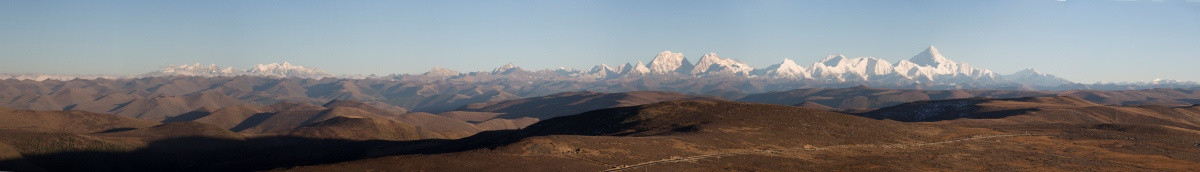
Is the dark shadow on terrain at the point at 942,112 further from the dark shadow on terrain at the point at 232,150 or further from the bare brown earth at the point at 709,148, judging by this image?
the dark shadow on terrain at the point at 232,150

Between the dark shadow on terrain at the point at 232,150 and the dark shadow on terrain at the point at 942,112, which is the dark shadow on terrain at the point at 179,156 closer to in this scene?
the dark shadow on terrain at the point at 232,150

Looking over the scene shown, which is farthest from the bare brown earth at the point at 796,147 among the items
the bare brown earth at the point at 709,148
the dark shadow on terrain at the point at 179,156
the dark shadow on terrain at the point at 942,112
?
the dark shadow on terrain at the point at 942,112

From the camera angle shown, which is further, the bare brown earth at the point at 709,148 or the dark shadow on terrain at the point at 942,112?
the dark shadow on terrain at the point at 942,112

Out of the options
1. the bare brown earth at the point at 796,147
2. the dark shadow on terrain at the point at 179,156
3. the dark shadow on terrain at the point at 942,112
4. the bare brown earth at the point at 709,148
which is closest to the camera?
the bare brown earth at the point at 796,147

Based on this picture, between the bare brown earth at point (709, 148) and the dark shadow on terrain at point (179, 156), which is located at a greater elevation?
the bare brown earth at point (709, 148)

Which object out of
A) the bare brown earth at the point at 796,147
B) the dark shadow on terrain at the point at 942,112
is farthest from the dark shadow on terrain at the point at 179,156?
the dark shadow on terrain at the point at 942,112

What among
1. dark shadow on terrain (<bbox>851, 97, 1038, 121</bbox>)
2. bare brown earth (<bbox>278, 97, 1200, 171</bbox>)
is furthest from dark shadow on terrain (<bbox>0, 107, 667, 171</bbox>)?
dark shadow on terrain (<bbox>851, 97, 1038, 121</bbox>)

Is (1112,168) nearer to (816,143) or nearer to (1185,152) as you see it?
(1185,152)

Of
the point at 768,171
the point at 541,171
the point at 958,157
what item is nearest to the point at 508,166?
the point at 541,171

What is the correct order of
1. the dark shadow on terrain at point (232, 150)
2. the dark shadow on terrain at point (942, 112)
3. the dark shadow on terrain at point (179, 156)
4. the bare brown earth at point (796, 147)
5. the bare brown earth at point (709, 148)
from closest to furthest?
1. the bare brown earth at point (796, 147)
2. the bare brown earth at point (709, 148)
3. the dark shadow on terrain at point (232, 150)
4. the dark shadow on terrain at point (179, 156)
5. the dark shadow on terrain at point (942, 112)

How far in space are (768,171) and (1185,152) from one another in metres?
50.9

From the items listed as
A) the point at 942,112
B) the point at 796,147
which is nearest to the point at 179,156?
the point at 796,147

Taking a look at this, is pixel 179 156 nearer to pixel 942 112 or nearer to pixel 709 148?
pixel 709 148

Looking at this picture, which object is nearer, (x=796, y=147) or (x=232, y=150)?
(x=796, y=147)
